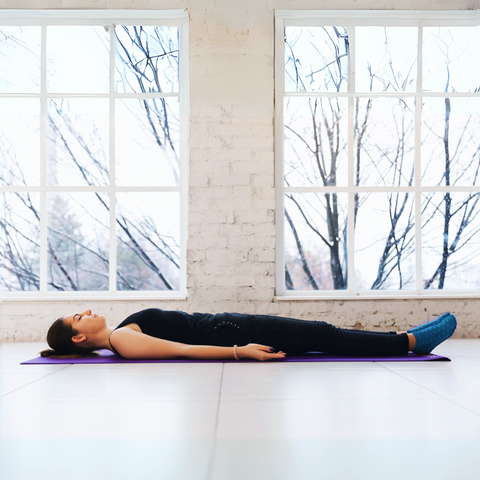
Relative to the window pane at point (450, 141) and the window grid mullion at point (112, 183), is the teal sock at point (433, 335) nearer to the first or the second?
the window pane at point (450, 141)

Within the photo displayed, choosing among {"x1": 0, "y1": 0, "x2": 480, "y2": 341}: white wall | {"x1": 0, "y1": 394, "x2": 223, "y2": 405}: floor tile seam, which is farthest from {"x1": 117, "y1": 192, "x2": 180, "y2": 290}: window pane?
{"x1": 0, "y1": 394, "x2": 223, "y2": 405}: floor tile seam

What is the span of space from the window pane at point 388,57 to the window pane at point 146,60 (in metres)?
1.76

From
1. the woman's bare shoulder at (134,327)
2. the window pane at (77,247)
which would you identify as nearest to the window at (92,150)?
the window pane at (77,247)

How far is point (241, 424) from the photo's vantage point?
137cm

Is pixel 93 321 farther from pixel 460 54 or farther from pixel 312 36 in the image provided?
pixel 460 54

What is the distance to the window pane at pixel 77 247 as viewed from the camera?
4262 mm

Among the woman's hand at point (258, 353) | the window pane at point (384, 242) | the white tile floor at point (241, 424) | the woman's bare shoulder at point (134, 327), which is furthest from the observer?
the window pane at point (384, 242)

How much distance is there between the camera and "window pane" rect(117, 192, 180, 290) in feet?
14.0

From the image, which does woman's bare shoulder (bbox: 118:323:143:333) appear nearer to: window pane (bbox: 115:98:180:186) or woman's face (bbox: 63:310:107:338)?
woman's face (bbox: 63:310:107:338)

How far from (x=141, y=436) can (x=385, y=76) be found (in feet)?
13.4

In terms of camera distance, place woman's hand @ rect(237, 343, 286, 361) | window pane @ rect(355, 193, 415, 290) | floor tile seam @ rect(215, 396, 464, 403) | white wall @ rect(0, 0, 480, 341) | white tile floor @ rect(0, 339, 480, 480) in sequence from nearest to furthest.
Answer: white tile floor @ rect(0, 339, 480, 480) → floor tile seam @ rect(215, 396, 464, 403) → woman's hand @ rect(237, 343, 286, 361) → white wall @ rect(0, 0, 480, 341) → window pane @ rect(355, 193, 415, 290)

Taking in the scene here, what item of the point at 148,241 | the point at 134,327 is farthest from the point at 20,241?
the point at 134,327

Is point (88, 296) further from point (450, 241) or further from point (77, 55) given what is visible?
point (450, 241)

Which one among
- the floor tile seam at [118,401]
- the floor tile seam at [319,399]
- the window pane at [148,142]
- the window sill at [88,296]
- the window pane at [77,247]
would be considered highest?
the window pane at [148,142]
